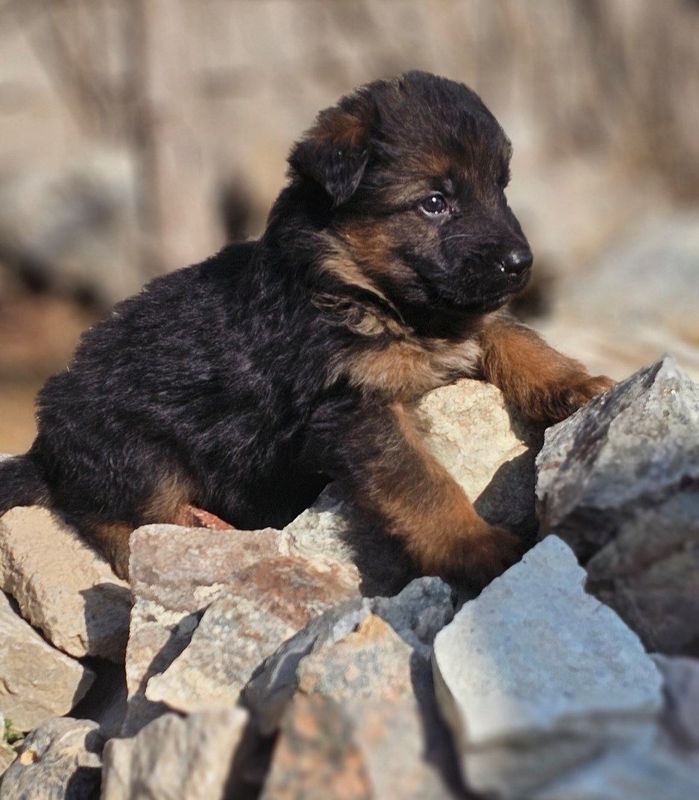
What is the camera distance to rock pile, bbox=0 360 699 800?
8.13 feet

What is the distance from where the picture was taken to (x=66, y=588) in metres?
4.42

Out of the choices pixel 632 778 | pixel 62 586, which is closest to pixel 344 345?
pixel 62 586

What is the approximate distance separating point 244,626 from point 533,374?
1.45 metres

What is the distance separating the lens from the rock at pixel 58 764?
3.52m

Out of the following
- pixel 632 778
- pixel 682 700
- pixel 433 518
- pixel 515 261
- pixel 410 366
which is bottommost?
pixel 632 778

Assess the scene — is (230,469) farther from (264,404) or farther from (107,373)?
(107,373)

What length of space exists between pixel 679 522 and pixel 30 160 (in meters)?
8.96

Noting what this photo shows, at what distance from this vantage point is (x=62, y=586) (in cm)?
443

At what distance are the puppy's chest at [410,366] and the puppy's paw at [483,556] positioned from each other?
601 mm

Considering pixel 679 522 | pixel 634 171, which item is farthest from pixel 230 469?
pixel 634 171

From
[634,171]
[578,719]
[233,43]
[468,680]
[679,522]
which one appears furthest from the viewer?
[634,171]

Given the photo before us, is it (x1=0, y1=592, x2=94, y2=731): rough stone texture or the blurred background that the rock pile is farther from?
the blurred background

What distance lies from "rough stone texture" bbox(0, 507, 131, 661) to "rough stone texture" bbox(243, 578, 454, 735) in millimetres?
1065

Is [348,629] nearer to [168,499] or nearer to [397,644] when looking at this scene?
[397,644]
